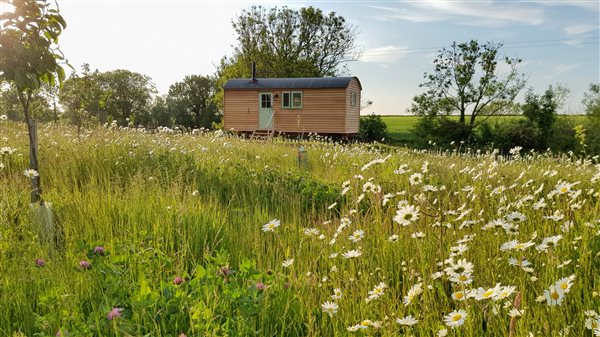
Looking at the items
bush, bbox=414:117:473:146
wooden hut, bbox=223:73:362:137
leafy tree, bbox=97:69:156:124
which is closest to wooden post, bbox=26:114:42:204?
wooden hut, bbox=223:73:362:137

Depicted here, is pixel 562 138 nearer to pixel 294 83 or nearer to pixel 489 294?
pixel 294 83

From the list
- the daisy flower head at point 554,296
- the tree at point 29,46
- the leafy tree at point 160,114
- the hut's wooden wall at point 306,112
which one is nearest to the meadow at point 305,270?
the daisy flower head at point 554,296

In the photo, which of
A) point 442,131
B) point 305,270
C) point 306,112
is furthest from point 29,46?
point 442,131

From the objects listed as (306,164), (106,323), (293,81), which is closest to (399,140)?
(293,81)

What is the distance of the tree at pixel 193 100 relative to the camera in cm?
3934

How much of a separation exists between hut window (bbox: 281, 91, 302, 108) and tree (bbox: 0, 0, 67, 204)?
19.2 m

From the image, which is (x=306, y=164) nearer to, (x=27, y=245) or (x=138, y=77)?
(x=27, y=245)

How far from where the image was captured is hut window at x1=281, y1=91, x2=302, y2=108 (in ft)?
75.3

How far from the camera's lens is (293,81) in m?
22.9

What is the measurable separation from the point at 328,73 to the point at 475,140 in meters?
11.2

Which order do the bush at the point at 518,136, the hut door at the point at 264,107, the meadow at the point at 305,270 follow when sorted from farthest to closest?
the bush at the point at 518,136
the hut door at the point at 264,107
the meadow at the point at 305,270

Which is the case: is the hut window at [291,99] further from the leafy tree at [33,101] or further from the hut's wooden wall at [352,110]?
the leafy tree at [33,101]

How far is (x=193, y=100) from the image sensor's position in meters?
41.0

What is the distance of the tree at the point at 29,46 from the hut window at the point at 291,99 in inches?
755
